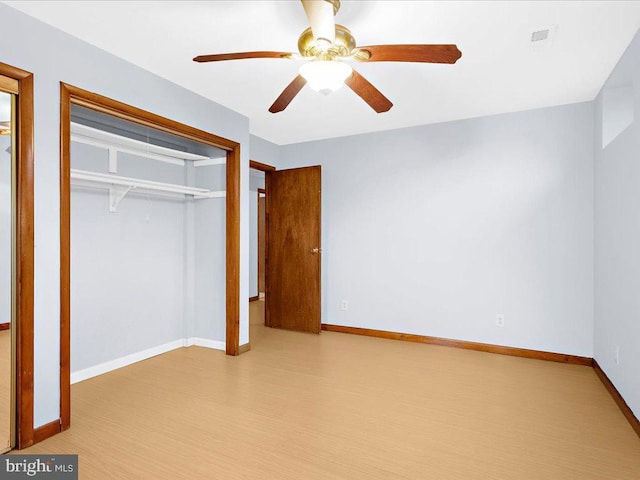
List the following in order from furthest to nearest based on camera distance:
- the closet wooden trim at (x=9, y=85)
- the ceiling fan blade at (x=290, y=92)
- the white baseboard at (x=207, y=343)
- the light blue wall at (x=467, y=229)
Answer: the white baseboard at (x=207, y=343)
the light blue wall at (x=467, y=229)
the ceiling fan blade at (x=290, y=92)
the closet wooden trim at (x=9, y=85)

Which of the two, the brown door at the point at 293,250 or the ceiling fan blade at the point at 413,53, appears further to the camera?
the brown door at the point at 293,250

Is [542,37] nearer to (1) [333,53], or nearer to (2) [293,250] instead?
(1) [333,53]

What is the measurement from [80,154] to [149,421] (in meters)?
2.20

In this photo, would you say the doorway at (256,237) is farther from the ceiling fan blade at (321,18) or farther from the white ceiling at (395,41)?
the ceiling fan blade at (321,18)

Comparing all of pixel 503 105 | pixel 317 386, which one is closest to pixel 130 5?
pixel 317 386

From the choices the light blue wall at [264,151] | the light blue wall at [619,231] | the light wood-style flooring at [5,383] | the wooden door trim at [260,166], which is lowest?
the light wood-style flooring at [5,383]

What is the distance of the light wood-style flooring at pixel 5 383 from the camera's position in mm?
2117

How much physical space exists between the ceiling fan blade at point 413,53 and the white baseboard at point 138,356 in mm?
3114

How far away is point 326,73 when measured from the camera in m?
1.87

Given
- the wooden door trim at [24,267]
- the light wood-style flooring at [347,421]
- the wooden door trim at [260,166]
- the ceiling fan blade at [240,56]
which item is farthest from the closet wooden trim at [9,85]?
the wooden door trim at [260,166]

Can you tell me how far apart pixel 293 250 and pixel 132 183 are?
2164mm

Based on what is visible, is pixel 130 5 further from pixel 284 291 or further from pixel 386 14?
pixel 284 291

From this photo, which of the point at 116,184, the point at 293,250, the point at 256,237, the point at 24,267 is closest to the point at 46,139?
the point at 24,267

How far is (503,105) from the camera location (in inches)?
142
